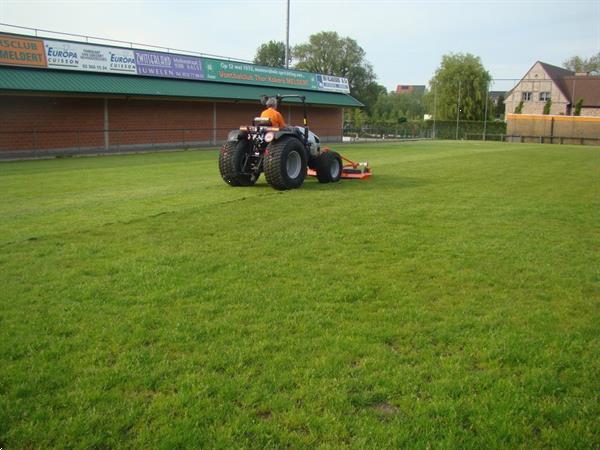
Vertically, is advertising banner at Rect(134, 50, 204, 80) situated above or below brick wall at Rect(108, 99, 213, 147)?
above

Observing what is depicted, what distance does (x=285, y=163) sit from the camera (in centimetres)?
1258

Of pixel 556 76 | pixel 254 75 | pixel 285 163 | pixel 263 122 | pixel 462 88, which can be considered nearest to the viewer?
pixel 285 163

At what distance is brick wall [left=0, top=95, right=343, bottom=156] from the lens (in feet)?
89.8

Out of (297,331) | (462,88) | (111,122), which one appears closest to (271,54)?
(462,88)

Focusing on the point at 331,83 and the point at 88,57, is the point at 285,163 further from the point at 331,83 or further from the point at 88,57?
the point at 331,83

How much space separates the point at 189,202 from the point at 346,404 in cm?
805

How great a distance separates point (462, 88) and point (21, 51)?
195 feet

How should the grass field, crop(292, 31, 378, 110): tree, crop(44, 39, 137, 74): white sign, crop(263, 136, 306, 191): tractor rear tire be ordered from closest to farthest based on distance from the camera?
1. the grass field
2. crop(263, 136, 306, 191): tractor rear tire
3. crop(44, 39, 137, 74): white sign
4. crop(292, 31, 378, 110): tree

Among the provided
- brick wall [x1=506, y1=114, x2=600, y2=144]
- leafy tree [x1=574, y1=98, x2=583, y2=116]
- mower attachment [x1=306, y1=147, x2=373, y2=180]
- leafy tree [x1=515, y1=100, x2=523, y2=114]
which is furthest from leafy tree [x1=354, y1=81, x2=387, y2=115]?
mower attachment [x1=306, y1=147, x2=373, y2=180]

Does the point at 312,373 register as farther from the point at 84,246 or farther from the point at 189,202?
the point at 189,202

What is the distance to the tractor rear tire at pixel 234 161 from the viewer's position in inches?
516

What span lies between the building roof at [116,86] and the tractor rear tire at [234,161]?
1637cm

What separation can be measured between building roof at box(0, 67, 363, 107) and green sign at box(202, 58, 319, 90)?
0.47m

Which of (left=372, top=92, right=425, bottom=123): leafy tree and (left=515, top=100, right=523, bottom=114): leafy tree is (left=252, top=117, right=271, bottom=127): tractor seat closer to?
(left=515, top=100, right=523, bottom=114): leafy tree
